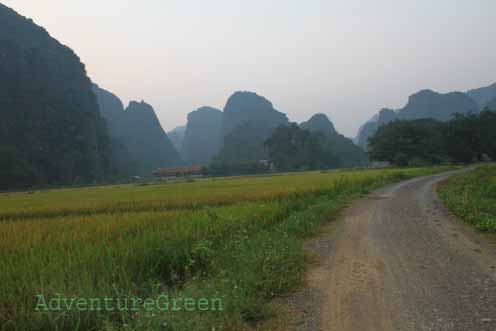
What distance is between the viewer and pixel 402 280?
11.0ft

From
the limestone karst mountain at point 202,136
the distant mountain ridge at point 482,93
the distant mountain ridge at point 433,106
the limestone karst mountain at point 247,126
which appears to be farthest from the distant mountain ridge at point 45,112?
the distant mountain ridge at point 482,93

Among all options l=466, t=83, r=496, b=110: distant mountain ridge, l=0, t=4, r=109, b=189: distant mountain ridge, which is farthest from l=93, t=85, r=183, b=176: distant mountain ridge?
l=466, t=83, r=496, b=110: distant mountain ridge

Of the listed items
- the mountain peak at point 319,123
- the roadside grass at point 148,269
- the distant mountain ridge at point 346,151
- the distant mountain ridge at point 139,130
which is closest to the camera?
the roadside grass at point 148,269

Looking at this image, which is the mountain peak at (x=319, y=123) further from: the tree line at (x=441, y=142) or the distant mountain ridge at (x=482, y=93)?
the distant mountain ridge at (x=482, y=93)

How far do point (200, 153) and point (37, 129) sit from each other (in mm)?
87104

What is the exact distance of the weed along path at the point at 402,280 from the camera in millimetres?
2512

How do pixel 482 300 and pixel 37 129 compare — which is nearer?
pixel 482 300

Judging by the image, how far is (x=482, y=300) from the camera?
109 inches

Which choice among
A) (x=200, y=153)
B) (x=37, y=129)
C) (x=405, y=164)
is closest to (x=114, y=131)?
(x=200, y=153)

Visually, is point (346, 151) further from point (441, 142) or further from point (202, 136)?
point (202, 136)

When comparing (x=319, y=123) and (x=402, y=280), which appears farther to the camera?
(x=319, y=123)

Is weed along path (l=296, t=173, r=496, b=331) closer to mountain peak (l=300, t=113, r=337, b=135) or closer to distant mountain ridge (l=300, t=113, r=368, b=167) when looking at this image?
distant mountain ridge (l=300, t=113, r=368, b=167)

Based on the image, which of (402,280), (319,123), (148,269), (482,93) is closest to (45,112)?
(148,269)

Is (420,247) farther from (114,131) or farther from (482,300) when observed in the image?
(114,131)
